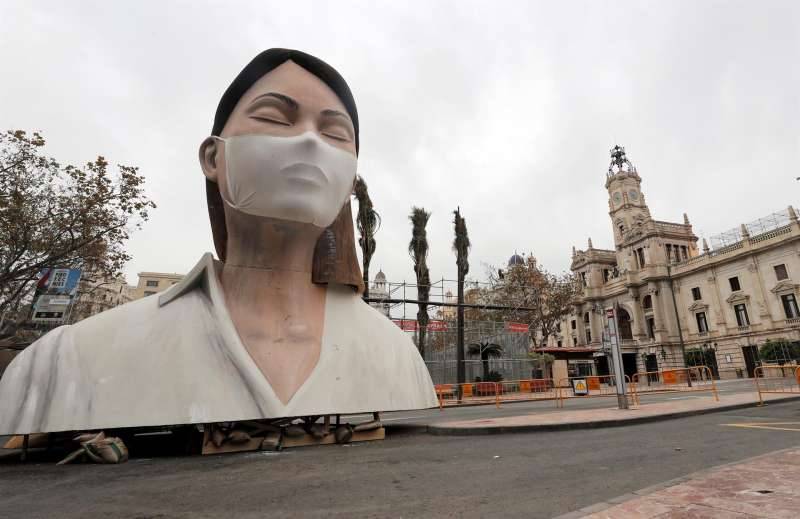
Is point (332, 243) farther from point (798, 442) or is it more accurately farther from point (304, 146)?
point (798, 442)

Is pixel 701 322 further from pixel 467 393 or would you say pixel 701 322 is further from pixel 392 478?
pixel 392 478

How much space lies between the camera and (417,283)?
71.5 feet

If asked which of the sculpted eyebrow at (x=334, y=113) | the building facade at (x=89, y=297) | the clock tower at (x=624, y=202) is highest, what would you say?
the clock tower at (x=624, y=202)

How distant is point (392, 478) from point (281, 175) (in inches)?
163

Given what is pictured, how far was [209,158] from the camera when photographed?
690cm

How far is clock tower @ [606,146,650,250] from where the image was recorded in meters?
53.3

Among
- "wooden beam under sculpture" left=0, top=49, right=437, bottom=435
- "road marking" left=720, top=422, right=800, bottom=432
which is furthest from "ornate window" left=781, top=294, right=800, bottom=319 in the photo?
"wooden beam under sculpture" left=0, top=49, right=437, bottom=435

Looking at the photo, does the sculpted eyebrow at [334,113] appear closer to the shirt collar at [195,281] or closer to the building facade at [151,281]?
the shirt collar at [195,281]

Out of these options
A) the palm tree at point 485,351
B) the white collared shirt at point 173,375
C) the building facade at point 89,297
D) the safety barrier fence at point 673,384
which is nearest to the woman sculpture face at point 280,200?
the white collared shirt at point 173,375

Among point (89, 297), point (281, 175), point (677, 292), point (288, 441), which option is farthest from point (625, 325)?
point (89, 297)

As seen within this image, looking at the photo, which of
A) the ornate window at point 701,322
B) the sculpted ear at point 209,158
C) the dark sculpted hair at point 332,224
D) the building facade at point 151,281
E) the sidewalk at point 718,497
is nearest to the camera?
the sidewalk at point 718,497

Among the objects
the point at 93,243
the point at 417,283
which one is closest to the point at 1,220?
the point at 93,243

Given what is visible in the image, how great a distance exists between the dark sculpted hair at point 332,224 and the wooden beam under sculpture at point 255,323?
2 centimetres

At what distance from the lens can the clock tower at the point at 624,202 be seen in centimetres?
5328
